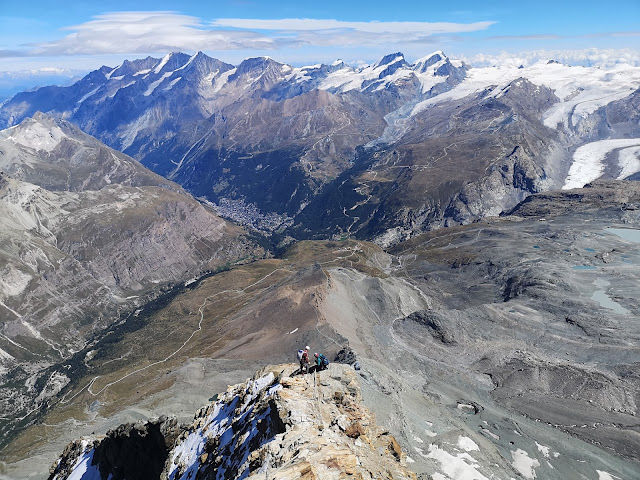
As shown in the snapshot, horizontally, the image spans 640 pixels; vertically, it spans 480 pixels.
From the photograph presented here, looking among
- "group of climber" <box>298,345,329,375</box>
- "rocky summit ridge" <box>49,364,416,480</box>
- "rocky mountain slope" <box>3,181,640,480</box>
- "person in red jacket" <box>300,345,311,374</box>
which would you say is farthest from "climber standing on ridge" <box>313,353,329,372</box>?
"rocky mountain slope" <box>3,181,640,480</box>

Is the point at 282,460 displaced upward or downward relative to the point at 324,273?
upward

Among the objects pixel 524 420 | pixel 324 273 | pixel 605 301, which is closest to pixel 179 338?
Result: pixel 324 273

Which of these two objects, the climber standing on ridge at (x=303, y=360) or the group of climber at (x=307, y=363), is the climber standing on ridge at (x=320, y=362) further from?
the climber standing on ridge at (x=303, y=360)

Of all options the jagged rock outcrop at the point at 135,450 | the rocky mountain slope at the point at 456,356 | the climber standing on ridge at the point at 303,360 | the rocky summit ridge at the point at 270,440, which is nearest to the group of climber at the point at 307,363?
the climber standing on ridge at the point at 303,360

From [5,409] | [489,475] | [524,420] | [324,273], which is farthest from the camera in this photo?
[5,409]

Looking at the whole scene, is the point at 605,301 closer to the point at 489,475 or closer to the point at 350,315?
the point at 350,315

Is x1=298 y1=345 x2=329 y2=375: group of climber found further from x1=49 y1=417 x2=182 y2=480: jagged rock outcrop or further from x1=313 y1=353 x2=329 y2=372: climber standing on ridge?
x1=49 y1=417 x2=182 y2=480: jagged rock outcrop

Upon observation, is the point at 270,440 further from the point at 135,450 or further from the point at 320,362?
the point at 135,450
